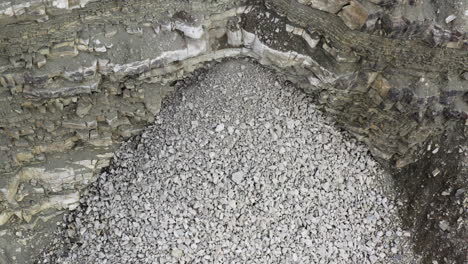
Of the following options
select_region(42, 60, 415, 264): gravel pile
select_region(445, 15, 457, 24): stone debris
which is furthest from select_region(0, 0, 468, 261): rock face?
select_region(42, 60, 415, 264): gravel pile

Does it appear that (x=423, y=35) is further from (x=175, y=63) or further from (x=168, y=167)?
(x=168, y=167)

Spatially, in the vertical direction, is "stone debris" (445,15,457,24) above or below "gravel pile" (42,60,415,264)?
above

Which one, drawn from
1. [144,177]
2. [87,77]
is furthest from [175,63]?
[144,177]

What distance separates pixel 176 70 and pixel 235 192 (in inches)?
63.4

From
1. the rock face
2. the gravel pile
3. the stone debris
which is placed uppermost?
the stone debris

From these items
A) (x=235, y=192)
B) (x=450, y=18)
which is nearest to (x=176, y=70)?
(x=235, y=192)

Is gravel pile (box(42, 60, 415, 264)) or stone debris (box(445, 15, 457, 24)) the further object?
gravel pile (box(42, 60, 415, 264))

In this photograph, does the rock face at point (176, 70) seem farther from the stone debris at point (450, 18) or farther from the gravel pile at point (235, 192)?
the gravel pile at point (235, 192)

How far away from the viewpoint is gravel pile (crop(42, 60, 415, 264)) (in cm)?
→ 634

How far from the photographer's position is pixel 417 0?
5.76 meters

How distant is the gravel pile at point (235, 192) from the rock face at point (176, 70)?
27 centimetres

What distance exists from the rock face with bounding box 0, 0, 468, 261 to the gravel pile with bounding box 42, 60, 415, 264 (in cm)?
27

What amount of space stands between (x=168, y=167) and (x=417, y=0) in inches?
133

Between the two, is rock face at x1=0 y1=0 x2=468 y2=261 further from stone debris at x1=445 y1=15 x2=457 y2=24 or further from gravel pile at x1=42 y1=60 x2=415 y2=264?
gravel pile at x1=42 y1=60 x2=415 y2=264
